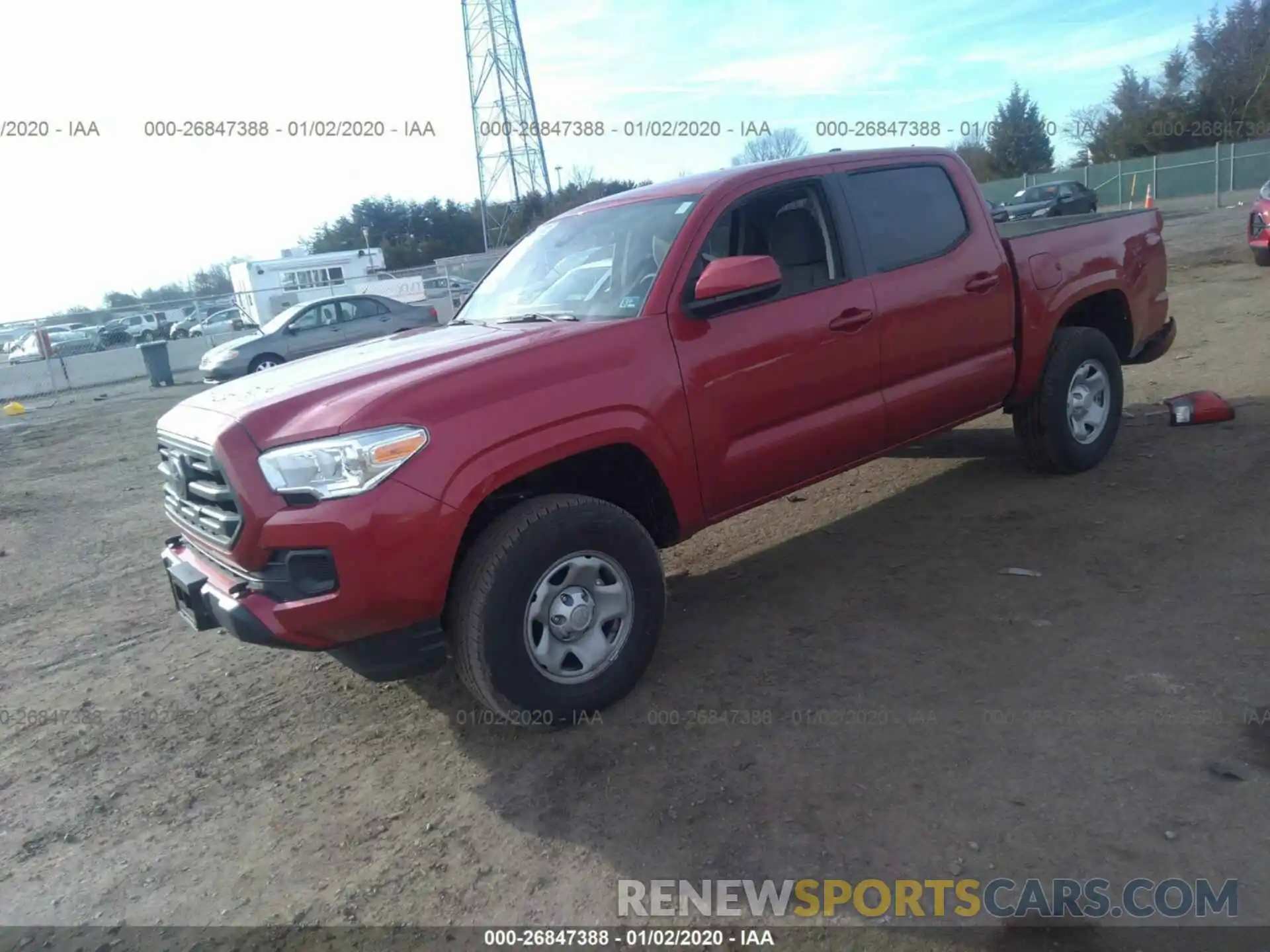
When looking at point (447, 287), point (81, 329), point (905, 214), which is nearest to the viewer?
point (905, 214)

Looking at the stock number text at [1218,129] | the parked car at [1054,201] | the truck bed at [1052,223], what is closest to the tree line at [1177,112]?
the stock number text at [1218,129]

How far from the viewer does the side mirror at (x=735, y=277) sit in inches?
141

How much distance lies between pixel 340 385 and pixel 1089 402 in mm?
4581

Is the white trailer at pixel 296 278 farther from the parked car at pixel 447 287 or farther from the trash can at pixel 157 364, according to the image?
the trash can at pixel 157 364

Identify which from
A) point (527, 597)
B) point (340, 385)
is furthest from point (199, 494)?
→ point (527, 597)

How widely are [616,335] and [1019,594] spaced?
2264 mm

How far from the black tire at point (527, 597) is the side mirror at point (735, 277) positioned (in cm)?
95

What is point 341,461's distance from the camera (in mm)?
2977

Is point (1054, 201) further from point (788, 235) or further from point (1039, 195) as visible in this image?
point (788, 235)

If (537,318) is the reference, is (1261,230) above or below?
below

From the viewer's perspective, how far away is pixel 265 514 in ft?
9.86

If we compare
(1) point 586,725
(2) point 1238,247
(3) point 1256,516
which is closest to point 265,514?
(1) point 586,725

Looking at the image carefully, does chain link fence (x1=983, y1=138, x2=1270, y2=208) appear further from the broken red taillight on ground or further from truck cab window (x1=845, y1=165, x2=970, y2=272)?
truck cab window (x1=845, y1=165, x2=970, y2=272)

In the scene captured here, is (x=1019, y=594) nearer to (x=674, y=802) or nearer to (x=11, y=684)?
(x=674, y=802)
